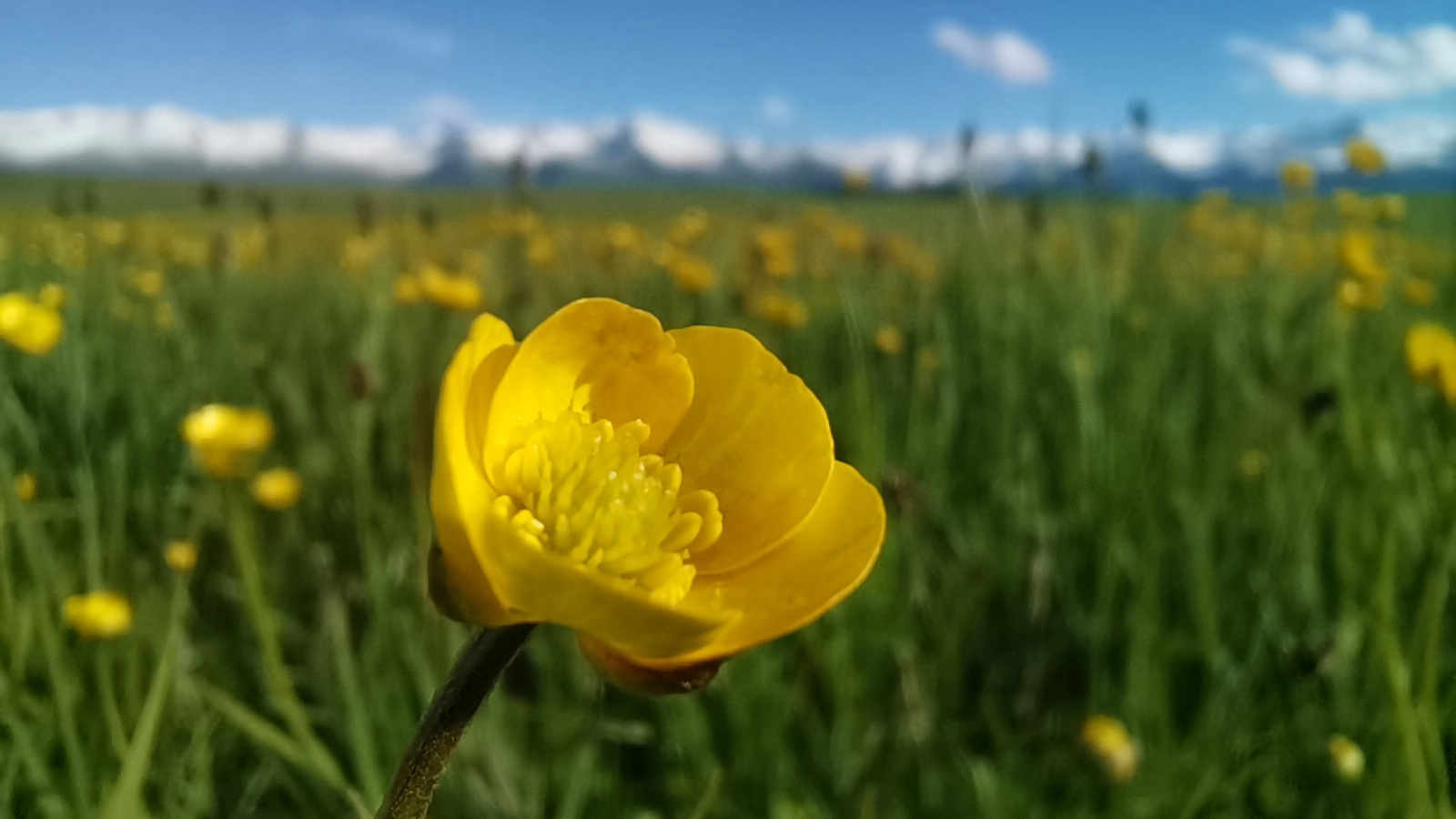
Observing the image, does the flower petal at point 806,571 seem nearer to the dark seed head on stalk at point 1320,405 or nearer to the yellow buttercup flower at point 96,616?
the yellow buttercup flower at point 96,616

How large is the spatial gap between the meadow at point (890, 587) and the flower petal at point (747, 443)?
0.15 m

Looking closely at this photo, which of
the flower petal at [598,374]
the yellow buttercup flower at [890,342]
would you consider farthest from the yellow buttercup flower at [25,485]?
the yellow buttercup flower at [890,342]

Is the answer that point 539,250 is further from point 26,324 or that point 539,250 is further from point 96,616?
point 96,616

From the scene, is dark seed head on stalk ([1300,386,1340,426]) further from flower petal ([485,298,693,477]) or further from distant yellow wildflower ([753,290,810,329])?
flower petal ([485,298,693,477])

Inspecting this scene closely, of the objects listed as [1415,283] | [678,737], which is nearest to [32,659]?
[678,737]

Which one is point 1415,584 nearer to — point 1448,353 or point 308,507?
point 1448,353

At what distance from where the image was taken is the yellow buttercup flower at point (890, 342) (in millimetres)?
2193

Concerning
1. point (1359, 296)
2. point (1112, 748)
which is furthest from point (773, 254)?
point (1112, 748)

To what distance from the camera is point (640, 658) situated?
44 centimetres

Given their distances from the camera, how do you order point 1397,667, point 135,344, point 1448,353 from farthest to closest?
point 135,344 → point 1448,353 → point 1397,667

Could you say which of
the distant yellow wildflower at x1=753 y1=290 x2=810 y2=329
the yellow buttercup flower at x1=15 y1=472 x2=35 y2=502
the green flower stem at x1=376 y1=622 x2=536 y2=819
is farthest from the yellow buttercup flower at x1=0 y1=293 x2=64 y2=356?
the distant yellow wildflower at x1=753 y1=290 x2=810 y2=329

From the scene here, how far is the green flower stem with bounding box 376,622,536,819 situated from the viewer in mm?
381

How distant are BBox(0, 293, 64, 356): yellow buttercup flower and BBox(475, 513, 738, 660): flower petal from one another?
1.04 meters

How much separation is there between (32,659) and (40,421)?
0.50 m
